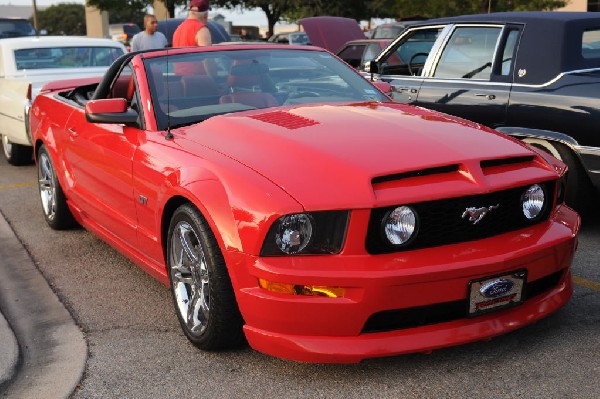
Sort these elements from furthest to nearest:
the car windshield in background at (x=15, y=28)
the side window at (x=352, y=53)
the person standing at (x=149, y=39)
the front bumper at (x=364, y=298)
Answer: the car windshield in background at (x=15, y=28) → the side window at (x=352, y=53) → the person standing at (x=149, y=39) → the front bumper at (x=364, y=298)

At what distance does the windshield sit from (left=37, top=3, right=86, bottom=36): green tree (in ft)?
326

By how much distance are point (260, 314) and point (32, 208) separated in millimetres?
4566

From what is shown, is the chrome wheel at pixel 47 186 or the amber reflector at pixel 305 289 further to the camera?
the chrome wheel at pixel 47 186

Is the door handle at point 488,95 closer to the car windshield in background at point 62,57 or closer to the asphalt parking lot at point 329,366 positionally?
Result: the asphalt parking lot at point 329,366

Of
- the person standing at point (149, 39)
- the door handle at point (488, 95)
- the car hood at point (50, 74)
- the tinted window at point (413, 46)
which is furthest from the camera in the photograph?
the person standing at point (149, 39)

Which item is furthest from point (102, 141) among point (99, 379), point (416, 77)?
point (416, 77)

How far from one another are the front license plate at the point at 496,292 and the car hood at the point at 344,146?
0.39 meters

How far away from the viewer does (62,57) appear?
10266 mm

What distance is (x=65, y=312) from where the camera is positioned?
4.72m

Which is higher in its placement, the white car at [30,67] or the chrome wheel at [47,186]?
the white car at [30,67]

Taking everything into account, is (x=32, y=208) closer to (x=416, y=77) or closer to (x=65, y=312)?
(x=65, y=312)

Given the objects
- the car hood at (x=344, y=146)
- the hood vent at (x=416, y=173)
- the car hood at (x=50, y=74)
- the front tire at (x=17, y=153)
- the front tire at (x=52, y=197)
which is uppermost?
the car hood at (x=344, y=146)

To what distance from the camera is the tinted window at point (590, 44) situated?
247 inches

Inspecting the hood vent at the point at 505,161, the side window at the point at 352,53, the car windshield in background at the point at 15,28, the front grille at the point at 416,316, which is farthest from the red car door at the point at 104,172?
the car windshield in background at the point at 15,28
